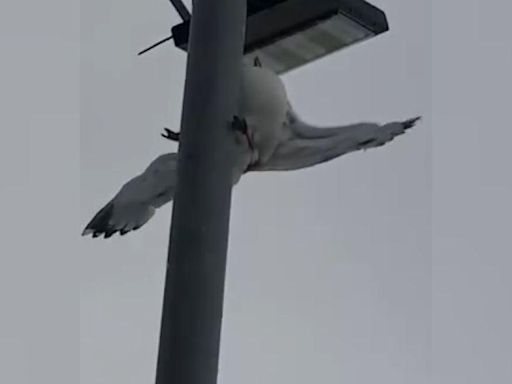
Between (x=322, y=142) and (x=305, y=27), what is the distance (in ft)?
0.75

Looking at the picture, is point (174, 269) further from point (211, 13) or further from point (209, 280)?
point (211, 13)

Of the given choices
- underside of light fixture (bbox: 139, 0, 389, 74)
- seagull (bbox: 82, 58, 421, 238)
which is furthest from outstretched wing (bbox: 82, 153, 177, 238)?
underside of light fixture (bbox: 139, 0, 389, 74)

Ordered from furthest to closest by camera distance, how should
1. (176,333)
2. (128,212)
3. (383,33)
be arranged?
1. (383,33)
2. (128,212)
3. (176,333)

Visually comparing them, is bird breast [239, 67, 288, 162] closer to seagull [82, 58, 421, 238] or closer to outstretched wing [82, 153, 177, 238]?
seagull [82, 58, 421, 238]

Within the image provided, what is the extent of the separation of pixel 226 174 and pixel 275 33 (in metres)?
0.41

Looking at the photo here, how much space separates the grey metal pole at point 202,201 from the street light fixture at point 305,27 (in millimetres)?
179

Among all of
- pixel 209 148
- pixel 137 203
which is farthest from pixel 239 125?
pixel 137 203

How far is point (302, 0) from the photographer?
218 cm

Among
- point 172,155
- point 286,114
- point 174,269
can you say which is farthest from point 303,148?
point 174,269

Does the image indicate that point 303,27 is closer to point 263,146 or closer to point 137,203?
point 263,146

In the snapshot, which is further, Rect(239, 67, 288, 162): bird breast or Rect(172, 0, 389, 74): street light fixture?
Rect(172, 0, 389, 74): street light fixture

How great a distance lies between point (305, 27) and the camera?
219cm

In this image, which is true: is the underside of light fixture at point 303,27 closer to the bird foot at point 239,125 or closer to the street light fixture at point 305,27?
the street light fixture at point 305,27

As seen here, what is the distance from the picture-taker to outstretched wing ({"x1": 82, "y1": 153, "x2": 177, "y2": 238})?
209cm
